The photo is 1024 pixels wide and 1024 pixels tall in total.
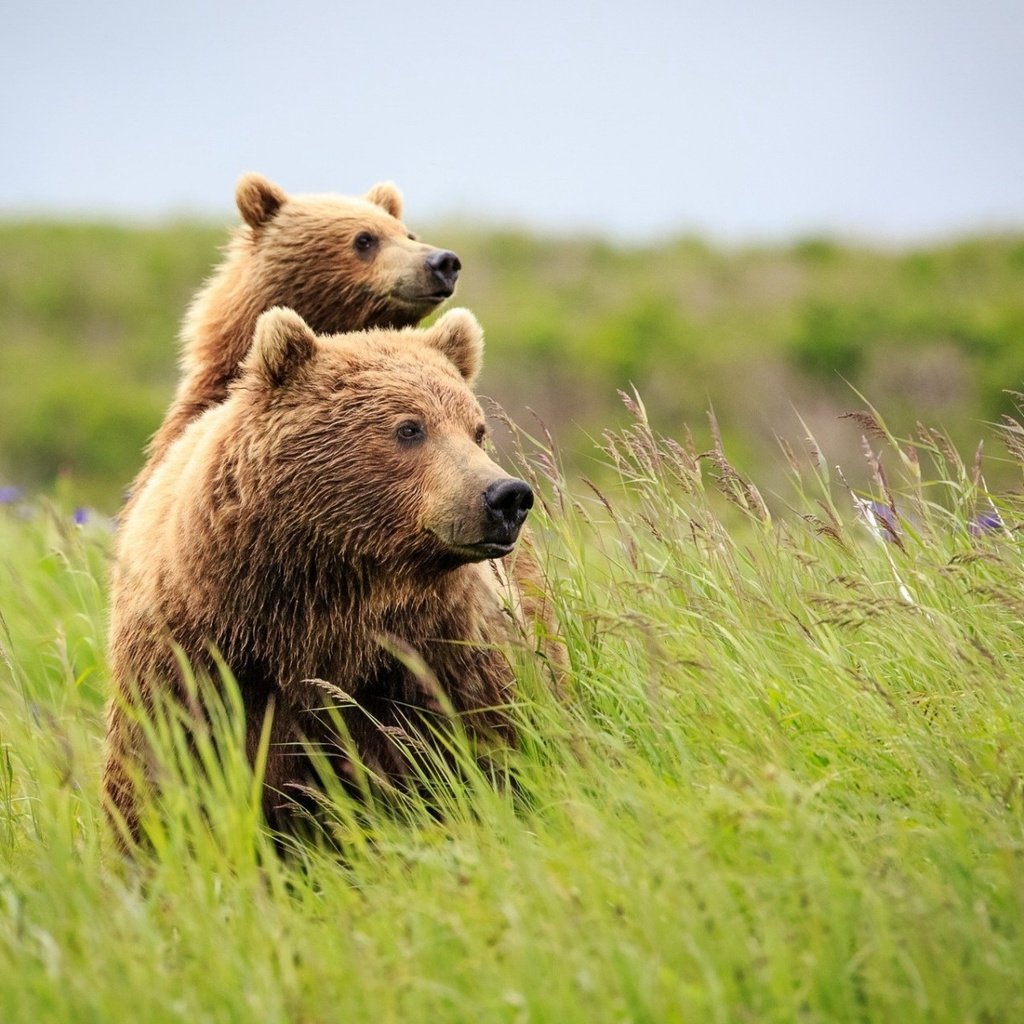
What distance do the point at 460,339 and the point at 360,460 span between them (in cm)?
63

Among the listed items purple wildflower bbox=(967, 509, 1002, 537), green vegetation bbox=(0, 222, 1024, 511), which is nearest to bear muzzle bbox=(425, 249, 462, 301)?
purple wildflower bbox=(967, 509, 1002, 537)

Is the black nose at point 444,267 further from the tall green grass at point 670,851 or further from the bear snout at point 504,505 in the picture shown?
the bear snout at point 504,505

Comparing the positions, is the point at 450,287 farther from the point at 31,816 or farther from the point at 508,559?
the point at 31,816

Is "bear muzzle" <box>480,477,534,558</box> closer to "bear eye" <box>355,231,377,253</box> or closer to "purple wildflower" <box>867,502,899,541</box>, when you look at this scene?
"purple wildflower" <box>867,502,899,541</box>

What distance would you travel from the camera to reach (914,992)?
2.09m

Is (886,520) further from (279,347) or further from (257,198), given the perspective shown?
(257,198)

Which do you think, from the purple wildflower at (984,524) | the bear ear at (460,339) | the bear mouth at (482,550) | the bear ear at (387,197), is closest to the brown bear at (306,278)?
the bear ear at (387,197)

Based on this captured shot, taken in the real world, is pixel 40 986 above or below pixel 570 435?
above

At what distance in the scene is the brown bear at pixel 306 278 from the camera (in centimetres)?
501

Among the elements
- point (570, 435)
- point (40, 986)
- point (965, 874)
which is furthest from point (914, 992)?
point (570, 435)

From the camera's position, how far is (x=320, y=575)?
353 cm

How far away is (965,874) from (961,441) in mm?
14875

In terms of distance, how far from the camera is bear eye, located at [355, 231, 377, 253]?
17.1 ft

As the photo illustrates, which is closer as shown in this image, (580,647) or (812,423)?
(580,647)
